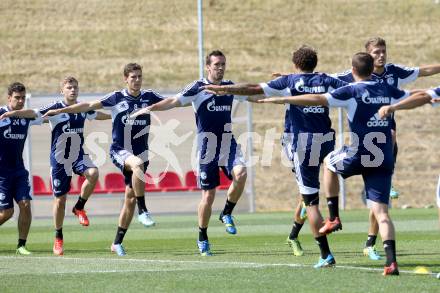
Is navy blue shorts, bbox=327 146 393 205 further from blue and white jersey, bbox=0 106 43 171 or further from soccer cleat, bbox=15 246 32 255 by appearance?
blue and white jersey, bbox=0 106 43 171

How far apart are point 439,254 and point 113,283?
501 cm

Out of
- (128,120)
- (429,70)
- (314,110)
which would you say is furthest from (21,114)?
(429,70)

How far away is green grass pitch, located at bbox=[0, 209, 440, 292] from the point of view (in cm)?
1048

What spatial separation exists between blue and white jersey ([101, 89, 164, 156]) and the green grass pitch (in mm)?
1588

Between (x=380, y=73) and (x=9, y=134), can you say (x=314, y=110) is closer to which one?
(x=380, y=73)

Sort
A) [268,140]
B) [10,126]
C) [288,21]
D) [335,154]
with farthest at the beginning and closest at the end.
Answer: [288,21], [268,140], [10,126], [335,154]

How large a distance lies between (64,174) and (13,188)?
83 centimetres

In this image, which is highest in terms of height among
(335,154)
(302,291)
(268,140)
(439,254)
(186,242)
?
(335,154)

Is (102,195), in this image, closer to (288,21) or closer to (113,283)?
(113,283)

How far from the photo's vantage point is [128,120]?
15.5 meters

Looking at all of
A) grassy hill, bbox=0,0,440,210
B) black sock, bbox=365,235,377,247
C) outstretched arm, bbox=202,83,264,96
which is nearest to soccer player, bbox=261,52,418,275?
outstretched arm, bbox=202,83,264,96

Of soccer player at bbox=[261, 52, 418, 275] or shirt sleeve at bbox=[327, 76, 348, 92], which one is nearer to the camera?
soccer player at bbox=[261, 52, 418, 275]

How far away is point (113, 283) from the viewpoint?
35.4 feet

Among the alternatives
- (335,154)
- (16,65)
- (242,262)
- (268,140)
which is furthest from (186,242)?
(16,65)
